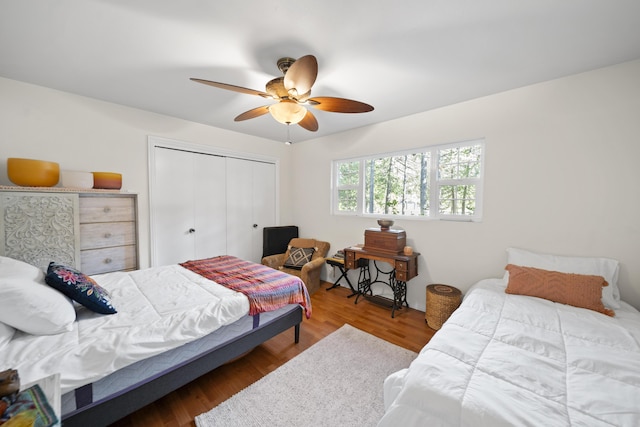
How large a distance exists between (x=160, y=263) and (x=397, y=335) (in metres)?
3.02

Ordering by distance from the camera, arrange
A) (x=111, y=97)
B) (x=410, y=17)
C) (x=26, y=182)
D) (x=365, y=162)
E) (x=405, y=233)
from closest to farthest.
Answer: (x=410, y=17)
(x=26, y=182)
(x=111, y=97)
(x=405, y=233)
(x=365, y=162)

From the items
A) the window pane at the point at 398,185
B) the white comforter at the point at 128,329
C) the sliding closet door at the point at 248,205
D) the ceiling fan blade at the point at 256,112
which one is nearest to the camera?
the white comforter at the point at 128,329

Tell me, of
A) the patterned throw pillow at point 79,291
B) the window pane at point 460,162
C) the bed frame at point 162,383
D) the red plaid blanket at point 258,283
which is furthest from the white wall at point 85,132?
the window pane at point 460,162

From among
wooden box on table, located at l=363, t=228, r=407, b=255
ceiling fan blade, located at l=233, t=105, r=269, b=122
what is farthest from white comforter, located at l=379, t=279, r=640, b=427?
ceiling fan blade, located at l=233, t=105, r=269, b=122

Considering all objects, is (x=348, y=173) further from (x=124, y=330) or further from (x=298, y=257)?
(x=124, y=330)

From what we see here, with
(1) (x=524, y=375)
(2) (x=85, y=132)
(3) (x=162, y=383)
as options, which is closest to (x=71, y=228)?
(2) (x=85, y=132)

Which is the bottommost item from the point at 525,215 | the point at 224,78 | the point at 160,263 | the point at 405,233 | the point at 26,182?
the point at 160,263

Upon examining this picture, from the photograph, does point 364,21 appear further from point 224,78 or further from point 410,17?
point 224,78

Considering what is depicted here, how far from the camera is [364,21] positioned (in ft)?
4.71

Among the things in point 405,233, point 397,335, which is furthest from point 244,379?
point 405,233

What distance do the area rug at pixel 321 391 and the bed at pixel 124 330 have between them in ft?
1.01

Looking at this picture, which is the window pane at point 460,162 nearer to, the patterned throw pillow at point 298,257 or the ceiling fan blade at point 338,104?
the ceiling fan blade at point 338,104

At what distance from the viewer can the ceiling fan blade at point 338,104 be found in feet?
5.89

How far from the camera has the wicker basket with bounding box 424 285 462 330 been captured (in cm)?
247
